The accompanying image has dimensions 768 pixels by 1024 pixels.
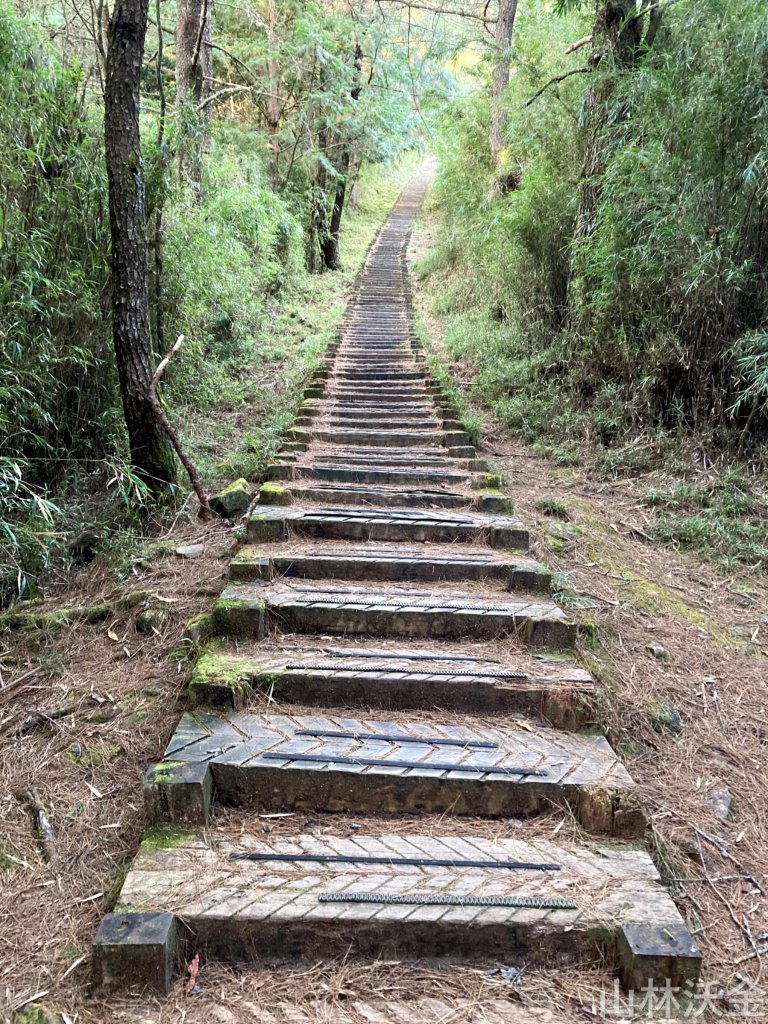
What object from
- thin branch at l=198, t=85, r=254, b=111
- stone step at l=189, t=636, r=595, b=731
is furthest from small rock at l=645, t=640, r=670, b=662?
thin branch at l=198, t=85, r=254, b=111

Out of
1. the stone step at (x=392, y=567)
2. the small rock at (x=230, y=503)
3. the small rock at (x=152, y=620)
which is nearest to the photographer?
the small rock at (x=152, y=620)

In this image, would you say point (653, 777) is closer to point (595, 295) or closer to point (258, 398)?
point (595, 295)

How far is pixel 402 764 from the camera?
94.2 inches

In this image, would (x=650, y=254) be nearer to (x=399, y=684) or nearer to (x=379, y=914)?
(x=399, y=684)

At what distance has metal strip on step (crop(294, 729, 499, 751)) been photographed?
2543 mm

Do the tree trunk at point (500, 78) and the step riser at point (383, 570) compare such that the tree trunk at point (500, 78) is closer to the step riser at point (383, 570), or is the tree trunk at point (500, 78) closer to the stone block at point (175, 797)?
the step riser at point (383, 570)

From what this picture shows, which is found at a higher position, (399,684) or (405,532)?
(405,532)

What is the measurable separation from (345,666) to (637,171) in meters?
5.23

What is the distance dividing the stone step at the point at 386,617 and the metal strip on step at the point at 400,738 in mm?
683

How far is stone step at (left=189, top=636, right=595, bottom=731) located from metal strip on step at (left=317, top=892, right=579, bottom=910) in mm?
813

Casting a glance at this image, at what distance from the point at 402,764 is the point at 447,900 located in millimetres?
519

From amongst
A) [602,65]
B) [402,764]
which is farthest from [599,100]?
[402,764]

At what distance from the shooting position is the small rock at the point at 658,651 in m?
3.40

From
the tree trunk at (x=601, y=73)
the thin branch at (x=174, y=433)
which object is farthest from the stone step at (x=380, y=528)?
the tree trunk at (x=601, y=73)
